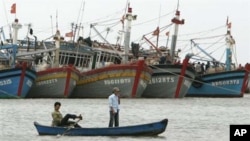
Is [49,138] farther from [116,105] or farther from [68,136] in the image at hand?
[116,105]

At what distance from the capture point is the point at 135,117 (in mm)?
39469

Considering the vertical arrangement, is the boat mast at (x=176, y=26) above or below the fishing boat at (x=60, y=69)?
above

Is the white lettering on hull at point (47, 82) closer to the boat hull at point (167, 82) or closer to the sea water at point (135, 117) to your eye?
the sea water at point (135, 117)

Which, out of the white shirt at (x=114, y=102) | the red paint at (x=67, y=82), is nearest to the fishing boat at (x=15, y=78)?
the red paint at (x=67, y=82)

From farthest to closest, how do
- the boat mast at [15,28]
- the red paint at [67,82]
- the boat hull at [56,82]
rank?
the boat mast at [15,28], the boat hull at [56,82], the red paint at [67,82]

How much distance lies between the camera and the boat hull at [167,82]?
2251 inches

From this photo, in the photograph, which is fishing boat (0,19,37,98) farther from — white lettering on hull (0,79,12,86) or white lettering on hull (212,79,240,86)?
white lettering on hull (212,79,240,86)

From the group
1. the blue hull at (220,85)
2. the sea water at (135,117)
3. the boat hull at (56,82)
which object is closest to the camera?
the sea water at (135,117)

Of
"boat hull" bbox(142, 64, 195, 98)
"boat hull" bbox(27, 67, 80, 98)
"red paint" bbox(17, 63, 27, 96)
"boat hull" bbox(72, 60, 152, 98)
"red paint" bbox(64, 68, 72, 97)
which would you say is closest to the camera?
"red paint" bbox(17, 63, 27, 96)

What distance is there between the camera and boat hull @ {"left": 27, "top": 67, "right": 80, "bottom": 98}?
5428 cm

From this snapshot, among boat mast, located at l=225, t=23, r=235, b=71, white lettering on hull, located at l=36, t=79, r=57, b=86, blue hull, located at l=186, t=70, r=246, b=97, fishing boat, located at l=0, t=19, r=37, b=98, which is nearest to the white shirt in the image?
fishing boat, located at l=0, t=19, r=37, b=98

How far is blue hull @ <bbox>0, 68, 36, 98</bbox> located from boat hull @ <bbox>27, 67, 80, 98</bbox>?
1861 mm

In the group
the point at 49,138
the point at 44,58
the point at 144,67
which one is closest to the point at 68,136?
the point at 49,138

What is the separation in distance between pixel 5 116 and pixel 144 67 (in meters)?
17.3
